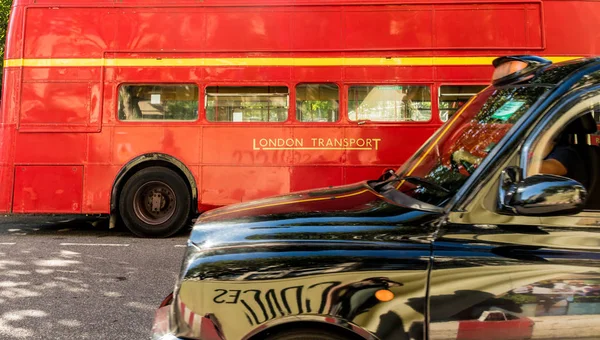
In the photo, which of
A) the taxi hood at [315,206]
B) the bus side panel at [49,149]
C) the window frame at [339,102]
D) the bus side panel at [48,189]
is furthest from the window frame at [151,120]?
the taxi hood at [315,206]

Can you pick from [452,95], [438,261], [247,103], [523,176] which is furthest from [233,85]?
[438,261]

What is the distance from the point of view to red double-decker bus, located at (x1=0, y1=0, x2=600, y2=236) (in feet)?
21.8

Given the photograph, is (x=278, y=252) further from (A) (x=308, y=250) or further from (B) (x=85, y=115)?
(B) (x=85, y=115)

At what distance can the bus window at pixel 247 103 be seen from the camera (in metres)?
6.81

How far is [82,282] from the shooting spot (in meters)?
4.57

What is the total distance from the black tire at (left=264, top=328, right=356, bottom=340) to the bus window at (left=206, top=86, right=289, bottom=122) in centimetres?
535

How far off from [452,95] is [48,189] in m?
6.65

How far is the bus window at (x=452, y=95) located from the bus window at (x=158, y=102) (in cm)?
399

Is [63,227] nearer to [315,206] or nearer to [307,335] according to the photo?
[315,206]

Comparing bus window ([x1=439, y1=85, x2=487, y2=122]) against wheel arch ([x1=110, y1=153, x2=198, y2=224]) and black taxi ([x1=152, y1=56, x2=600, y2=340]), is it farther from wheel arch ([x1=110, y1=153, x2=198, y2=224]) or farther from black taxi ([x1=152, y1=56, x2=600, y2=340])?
black taxi ([x1=152, y1=56, x2=600, y2=340])

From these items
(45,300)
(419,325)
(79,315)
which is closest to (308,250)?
(419,325)

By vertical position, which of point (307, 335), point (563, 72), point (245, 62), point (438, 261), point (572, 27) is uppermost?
point (572, 27)

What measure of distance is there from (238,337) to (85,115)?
6306 millimetres

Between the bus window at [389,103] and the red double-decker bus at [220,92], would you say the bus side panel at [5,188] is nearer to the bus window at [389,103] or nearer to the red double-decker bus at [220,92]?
the red double-decker bus at [220,92]
